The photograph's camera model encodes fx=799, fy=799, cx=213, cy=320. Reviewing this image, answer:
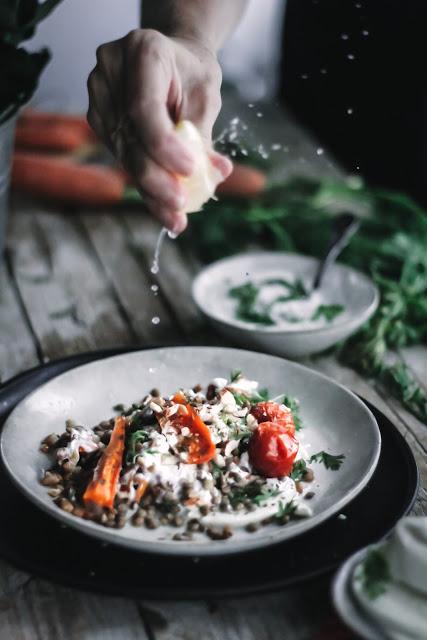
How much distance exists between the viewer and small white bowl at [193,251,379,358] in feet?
6.89

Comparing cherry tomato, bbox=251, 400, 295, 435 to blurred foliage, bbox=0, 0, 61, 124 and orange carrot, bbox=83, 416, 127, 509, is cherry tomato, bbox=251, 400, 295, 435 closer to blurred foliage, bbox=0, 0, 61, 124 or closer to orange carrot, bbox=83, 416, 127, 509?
orange carrot, bbox=83, 416, 127, 509

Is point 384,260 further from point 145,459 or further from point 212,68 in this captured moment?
point 145,459

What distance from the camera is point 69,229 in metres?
Result: 3.11

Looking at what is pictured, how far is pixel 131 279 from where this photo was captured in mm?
2717

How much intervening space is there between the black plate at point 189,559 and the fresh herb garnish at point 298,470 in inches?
4.6

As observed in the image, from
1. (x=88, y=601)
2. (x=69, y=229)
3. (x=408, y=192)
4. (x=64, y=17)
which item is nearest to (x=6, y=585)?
(x=88, y=601)

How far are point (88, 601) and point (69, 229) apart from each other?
195 cm

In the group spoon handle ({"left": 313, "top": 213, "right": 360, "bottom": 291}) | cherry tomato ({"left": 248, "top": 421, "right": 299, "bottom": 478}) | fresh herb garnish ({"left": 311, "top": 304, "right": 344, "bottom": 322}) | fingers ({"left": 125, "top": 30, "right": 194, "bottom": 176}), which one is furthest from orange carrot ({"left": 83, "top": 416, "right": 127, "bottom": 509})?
spoon handle ({"left": 313, "top": 213, "right": 360, "bottom": 291})

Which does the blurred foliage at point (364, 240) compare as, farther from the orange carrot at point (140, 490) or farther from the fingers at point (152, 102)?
the fingers at point (152, 102)

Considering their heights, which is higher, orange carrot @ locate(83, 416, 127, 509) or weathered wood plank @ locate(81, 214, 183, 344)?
orange carrot @ locate(83, 416, 127, 509)

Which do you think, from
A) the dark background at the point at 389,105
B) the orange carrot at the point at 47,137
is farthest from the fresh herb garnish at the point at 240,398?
the orange carrot at the point at 47,137

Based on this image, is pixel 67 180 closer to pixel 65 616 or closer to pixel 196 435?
pixel 196 435

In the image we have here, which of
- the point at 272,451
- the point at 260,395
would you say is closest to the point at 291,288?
the point at 260,395

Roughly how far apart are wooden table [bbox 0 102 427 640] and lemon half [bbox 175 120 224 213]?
758 millimetres
